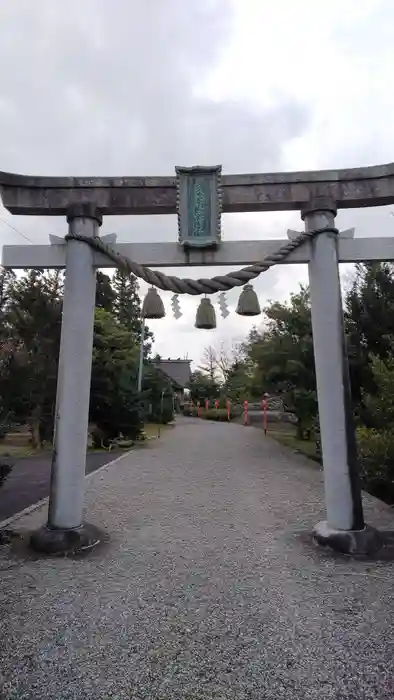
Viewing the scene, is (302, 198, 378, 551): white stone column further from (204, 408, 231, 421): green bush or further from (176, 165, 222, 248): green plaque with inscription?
(204, 408, 231, 421): green bush

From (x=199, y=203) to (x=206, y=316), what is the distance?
1203 millimetres

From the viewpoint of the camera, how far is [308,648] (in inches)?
109

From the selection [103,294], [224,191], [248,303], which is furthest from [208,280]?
[103,294]

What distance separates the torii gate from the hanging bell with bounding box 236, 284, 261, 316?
1.01 ft

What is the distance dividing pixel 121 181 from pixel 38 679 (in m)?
4.42

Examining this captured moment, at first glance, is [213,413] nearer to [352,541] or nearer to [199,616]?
[352,541]

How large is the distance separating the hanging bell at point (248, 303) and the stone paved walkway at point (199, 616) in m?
2.45

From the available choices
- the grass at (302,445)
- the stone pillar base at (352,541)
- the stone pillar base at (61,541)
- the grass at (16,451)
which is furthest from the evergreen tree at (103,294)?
the stone pillar base at (352,541)

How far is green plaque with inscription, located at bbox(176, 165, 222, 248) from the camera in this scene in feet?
16.0

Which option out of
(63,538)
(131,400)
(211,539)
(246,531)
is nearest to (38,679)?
(63,538)

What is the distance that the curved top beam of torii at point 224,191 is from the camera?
4.91m

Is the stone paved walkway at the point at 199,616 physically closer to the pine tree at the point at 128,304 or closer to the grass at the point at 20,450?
the grass at the point at 20,450

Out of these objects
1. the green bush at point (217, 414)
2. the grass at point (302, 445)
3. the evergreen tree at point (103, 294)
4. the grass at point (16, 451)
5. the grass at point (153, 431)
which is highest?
the evergreen tree at point (103, 294)

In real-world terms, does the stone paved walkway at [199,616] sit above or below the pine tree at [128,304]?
below
